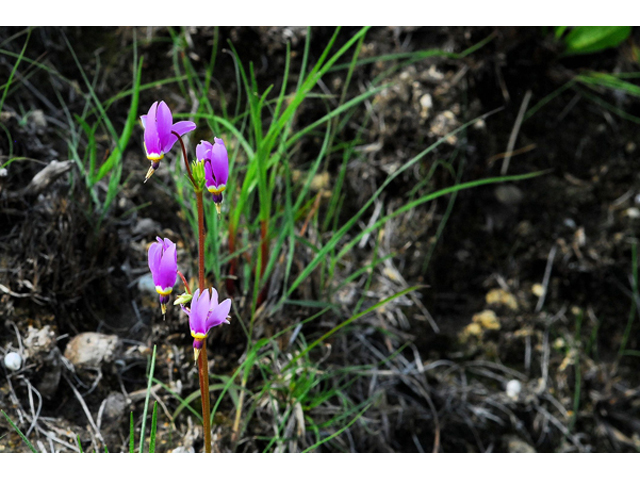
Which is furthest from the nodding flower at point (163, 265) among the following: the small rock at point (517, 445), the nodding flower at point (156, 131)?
the small rock at point (517, 445)

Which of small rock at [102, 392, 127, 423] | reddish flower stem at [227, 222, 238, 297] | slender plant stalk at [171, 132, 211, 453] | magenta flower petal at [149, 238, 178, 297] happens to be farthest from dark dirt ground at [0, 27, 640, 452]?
magenta flower petal at [149, 238, 178, 297]

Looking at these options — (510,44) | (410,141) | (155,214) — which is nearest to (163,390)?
(155,214)

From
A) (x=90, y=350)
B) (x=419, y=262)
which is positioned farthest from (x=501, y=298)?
(x=90, y=350)

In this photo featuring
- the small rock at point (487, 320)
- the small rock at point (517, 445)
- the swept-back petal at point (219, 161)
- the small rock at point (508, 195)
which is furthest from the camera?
the small rock at point (508, 195)

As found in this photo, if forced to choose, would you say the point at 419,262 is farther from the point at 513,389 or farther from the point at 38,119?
the point at 38,119

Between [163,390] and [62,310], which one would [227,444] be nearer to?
[163,390]

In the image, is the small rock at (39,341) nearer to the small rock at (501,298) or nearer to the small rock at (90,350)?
the small rock at (90,350)
